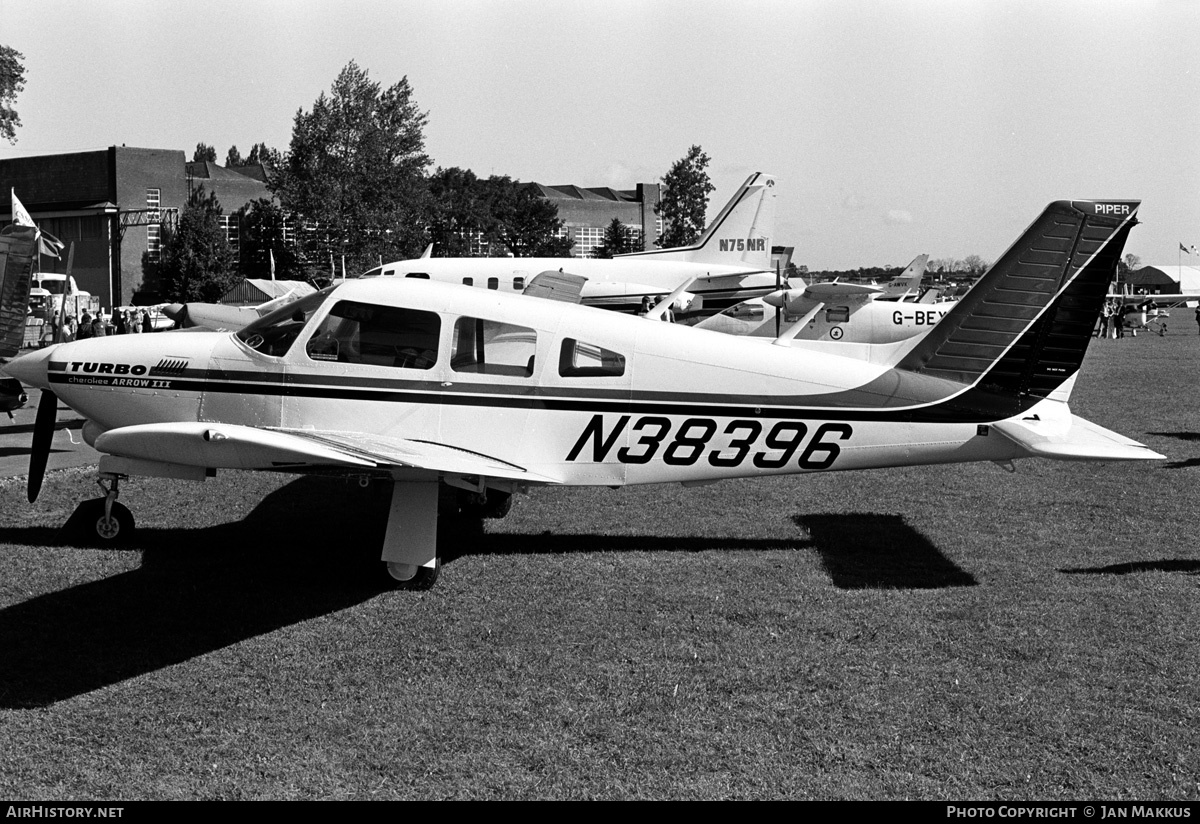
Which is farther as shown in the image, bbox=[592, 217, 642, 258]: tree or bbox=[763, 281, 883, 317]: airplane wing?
bbox=[592, 217, 642, 258]: tree

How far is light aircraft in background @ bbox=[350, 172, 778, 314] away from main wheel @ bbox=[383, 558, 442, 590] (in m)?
15.1

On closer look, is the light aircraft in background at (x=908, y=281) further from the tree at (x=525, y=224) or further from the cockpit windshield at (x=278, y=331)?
the tree at (x=525, y=224)

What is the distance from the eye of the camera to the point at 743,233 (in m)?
31.5

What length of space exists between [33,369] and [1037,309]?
25.1ft

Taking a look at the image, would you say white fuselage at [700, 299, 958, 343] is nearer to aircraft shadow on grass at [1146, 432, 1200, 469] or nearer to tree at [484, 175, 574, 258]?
aircraft shadow on grass at [1146, 432, 1200, 469]

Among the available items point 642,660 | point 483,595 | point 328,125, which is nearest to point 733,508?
point 483,595

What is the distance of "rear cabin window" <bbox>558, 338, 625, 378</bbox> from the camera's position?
25.3 feet

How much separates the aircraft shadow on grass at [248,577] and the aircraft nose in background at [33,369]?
136 centimetres

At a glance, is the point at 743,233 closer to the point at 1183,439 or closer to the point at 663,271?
the point at 663,271

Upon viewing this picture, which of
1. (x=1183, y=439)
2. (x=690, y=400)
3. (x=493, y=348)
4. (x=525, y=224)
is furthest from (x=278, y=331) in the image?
(x=525, y=224)

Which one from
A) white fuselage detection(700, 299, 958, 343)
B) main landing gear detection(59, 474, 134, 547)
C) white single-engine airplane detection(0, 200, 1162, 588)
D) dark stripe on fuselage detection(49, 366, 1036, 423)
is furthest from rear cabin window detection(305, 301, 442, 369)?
white fuselage detection(700, 299, 958, 343)

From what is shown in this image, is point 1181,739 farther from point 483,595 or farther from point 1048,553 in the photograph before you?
point 483,595
